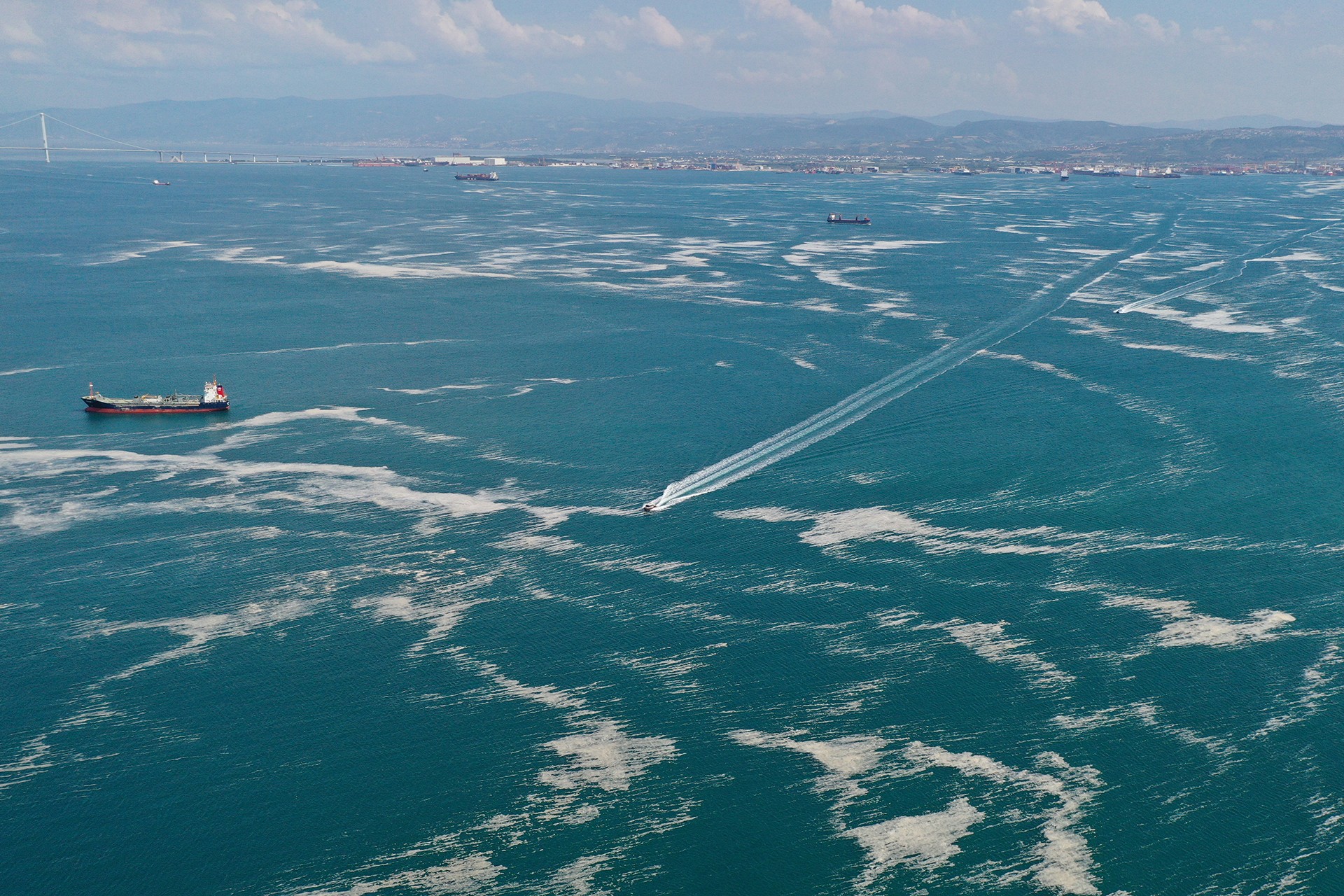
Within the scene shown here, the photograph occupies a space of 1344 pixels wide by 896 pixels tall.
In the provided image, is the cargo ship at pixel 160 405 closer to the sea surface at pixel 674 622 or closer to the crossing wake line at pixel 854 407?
the sea surface at pixel 674 622

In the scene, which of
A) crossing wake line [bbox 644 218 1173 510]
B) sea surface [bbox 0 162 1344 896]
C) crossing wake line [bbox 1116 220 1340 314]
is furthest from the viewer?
crossing wake line [bbox 1116 220 1340 314]

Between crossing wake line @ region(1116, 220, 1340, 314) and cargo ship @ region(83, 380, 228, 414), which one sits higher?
crossing wake line @ region(1116, 220, 1340, 314)

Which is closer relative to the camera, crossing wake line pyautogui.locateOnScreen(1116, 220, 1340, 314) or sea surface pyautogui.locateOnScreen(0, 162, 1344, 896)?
sea surface pyautogui.locateOnScreen(0, 162, 1344, 896)

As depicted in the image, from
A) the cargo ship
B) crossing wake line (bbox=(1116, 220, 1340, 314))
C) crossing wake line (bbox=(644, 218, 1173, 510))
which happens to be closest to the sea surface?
crossing wake line (bbox=(644, 218, 1173, 510))

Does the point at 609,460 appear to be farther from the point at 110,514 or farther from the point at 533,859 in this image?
the point at 533,859

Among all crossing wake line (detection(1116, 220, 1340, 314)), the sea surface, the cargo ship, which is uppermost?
crossing wake line (detection(1116, 220, 1340, 314))

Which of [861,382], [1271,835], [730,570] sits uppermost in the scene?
[861,382]

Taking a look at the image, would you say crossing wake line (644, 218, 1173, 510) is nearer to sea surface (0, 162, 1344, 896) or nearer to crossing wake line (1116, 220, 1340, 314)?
sea surface (0, 162, 1344, 896)

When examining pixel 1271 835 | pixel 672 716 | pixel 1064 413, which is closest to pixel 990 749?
pixel 1271 835
